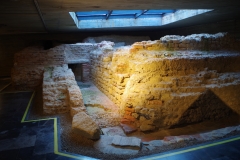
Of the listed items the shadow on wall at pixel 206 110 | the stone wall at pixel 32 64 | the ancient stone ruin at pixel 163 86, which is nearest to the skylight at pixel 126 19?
the stone wall at pixel 32 64

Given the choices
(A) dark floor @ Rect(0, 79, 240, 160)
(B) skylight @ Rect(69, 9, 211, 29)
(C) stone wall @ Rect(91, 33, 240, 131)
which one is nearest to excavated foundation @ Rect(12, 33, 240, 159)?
(C) stone wall @ Rect(91, 33, 240, 131)

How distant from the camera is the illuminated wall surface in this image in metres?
4.95

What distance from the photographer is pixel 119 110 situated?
568 cm

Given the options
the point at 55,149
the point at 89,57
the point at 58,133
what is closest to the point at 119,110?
the point at 58,133

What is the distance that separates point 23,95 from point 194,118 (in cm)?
648

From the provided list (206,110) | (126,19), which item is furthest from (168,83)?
(126,19)

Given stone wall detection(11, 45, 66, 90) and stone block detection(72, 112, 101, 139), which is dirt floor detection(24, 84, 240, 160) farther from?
stone wall detection(11, 45, 66, 90)

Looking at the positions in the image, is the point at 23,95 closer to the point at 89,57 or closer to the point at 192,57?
the point at 89,57

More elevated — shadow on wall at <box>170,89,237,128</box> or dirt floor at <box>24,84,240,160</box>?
shadow on wall at <box>170,89,237,128</box>

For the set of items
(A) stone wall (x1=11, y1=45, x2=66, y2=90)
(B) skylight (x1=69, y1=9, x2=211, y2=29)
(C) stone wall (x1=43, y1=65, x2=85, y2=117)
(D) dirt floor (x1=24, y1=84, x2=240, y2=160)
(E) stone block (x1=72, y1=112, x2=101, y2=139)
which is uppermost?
(B) skylight (x1=69, y1=9, x2=211, y2=29)

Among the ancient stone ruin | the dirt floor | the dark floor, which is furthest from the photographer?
the ancient stone ruin

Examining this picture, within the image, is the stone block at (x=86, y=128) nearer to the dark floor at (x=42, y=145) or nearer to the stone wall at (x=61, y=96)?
the dark floor at (x=42, y=145)

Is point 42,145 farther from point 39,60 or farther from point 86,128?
point 39,60

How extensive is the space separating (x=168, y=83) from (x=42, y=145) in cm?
373
